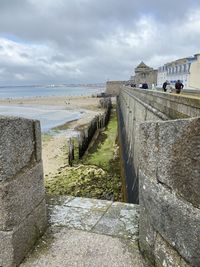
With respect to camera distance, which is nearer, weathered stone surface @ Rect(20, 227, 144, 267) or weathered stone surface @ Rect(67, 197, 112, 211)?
weathered stone surface @ Rect(20, 227, 144, 267)

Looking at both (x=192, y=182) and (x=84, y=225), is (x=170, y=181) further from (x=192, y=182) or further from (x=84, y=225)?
(x=84, y=225)

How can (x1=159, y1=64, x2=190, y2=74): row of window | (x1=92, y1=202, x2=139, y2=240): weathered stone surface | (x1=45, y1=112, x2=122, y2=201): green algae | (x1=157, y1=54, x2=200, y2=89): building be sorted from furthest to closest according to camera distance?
(x1=159, y1=64, x2=190, y2=74): row of window
(x1=157, y1=54, x2=200, y2=89): building
(x1=45, y1=112, x2=122, y2=201): green algae
(x1=92, y1=202, x2=139, y2=240): weathered stone surface

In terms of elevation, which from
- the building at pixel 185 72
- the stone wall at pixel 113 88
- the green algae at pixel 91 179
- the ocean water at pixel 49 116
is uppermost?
the building at pixel 185 72

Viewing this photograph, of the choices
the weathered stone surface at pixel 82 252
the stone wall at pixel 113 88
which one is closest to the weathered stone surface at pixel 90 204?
the weathered stone surface at pixel 82 252

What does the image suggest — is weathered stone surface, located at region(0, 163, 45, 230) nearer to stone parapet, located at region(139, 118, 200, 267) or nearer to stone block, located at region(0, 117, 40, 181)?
stone block, located at region(0, 117, 40, 181)

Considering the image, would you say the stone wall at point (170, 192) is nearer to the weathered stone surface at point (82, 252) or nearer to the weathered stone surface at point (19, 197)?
the weathered stone surface at point (82, 252)

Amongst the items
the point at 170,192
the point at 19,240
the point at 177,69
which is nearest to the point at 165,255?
the point at 170,192

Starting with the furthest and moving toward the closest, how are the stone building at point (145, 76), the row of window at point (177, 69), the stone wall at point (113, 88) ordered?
the stone wall at point (113, 88)
the stone building at point (145, 76)
the row of window at point (177, 69)

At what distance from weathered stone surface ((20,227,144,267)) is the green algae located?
5674 mm

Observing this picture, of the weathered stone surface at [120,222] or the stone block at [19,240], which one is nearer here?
the stone block at [19,240]

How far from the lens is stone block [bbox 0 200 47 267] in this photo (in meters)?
2.21

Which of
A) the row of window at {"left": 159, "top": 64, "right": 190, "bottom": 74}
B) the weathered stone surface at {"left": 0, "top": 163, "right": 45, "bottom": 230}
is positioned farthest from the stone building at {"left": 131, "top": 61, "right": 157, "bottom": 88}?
the weathered stone surface at {"left": 0, "top": 163, "right": 45, "bottom": 230}

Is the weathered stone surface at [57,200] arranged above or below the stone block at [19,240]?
below

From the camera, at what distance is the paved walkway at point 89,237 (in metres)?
2.25
